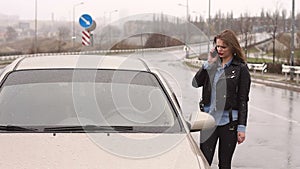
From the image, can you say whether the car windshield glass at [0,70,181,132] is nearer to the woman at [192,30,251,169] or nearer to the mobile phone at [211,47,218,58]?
the woman at [192,30,251,169]

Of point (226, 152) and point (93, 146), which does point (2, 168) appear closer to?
point (93, 146)

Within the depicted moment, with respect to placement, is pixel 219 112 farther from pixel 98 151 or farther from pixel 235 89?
pixel 98 151

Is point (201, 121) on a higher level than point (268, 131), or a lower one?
higher

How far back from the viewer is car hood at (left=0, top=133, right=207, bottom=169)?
134 inches

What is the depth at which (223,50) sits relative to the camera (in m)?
5.01

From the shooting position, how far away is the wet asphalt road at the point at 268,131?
7996mm

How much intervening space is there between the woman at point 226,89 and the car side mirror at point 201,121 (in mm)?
347

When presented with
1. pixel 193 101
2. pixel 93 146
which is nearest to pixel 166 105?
pixel 93 146

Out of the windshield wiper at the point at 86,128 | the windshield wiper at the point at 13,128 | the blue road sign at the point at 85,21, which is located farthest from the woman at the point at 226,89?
the blue road sign at the point at 85,21

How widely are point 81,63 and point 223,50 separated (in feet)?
4.32

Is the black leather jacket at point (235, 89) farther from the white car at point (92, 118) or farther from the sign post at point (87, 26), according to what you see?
the sign post at point (87, 26)

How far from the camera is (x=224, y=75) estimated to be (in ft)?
16.5

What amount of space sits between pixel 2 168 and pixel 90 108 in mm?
1282

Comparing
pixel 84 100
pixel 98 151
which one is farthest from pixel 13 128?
pixel 98 151
